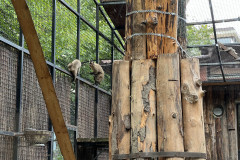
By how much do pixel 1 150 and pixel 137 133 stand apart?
2.91 metres

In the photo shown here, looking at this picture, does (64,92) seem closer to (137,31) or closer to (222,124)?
(222,124)

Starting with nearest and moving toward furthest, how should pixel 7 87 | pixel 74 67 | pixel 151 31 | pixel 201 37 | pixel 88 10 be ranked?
1. pixel 151 31
2. pixel 7 87
3. pixel 74 67
4. pixel 201 37
5. pixel 88 10

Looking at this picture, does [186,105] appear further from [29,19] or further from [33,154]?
[33,154]

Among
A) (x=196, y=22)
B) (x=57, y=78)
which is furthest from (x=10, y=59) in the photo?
(x=196, y=22)

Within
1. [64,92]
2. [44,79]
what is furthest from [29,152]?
[44,79]

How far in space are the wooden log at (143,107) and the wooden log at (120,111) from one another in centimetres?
7

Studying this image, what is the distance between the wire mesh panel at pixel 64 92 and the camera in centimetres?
802

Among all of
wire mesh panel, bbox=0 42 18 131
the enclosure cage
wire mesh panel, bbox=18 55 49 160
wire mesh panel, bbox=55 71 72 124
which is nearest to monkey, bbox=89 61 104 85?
the enclosure cage

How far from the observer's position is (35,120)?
6949 millimetres

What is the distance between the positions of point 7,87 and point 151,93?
3071mm

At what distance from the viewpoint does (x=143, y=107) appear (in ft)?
12.1

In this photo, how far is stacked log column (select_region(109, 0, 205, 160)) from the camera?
3625 mm

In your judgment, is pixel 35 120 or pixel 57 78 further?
pixel 57 78

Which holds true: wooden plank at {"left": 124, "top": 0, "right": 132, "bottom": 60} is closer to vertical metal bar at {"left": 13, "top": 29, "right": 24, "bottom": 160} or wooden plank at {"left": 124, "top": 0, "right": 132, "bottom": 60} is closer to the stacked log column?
the stacked log column
